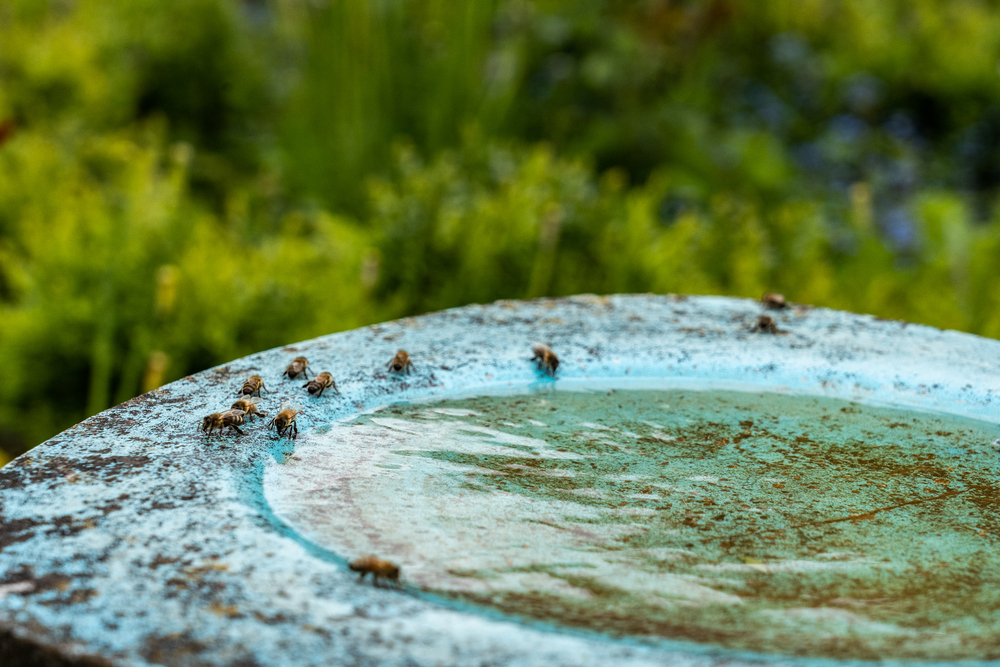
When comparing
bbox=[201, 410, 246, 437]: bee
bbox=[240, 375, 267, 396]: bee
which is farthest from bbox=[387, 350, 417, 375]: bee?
bbox=[201, 410, 246, 437]: bee

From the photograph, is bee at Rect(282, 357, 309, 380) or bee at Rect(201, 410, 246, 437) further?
bee at Rect(282, 357, 309, 380)

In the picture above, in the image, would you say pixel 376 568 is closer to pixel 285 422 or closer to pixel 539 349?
pixel 285 422

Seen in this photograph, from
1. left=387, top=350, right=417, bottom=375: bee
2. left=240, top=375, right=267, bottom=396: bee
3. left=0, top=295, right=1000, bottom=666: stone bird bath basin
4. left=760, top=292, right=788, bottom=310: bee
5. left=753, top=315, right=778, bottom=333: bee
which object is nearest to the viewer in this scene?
left=0, top=295, right=1000, bottom=666: stone bird bath basin

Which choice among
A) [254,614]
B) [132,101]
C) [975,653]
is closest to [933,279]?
[975,653]

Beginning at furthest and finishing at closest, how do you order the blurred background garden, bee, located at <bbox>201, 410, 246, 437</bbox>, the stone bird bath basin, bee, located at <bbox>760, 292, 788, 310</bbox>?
1. the blurred background garden
2. bee, located at <bbox>760, 292, 788, 310</bbox>
3. bee, located at <bbox>201, 410, 246, 437</bbox>
4. the stone bird bath basin

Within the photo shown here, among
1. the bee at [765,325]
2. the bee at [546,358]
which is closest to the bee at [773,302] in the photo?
the bee at [765,325]

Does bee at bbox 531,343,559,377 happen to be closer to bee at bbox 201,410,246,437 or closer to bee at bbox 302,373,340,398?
bee at bbox 302,373,340,398
